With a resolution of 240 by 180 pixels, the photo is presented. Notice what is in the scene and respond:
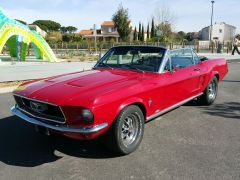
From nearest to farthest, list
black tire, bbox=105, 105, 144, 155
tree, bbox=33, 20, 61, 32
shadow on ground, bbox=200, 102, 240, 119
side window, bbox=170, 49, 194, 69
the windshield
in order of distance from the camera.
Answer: black tire, bbox=105, 105, 144, 155, the windshield, side window, bbox=170, 49, 194, 69, shadow on ground, bbox=200, 102, 240, 119, tree, bbox=33, 20, 61, 32

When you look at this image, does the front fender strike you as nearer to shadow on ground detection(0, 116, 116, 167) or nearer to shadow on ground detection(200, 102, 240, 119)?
shadow on ground detection(0, 116, 116, 167)

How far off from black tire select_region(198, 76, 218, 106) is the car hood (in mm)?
2477

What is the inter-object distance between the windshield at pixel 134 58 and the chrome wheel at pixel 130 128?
1.09 metres

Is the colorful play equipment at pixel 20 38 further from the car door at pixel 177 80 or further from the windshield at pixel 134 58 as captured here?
the car door at pixel 177 80

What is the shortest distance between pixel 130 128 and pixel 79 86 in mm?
965

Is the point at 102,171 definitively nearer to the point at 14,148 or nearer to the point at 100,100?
the point at 100,100

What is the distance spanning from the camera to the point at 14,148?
4227mm

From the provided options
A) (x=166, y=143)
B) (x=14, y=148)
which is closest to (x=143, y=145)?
(x=166, y=143)

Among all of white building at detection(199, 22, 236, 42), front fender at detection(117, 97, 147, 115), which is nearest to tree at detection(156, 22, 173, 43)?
white building at detection(199, 22, 236, 42)

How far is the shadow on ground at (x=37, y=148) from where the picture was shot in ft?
12.6

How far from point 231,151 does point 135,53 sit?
2396 mm

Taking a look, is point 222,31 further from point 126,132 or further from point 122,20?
point 126,132

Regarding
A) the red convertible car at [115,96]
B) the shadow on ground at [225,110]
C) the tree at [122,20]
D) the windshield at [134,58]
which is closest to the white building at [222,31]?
the tree at [122,20]

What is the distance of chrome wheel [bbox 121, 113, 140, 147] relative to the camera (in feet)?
13.0
